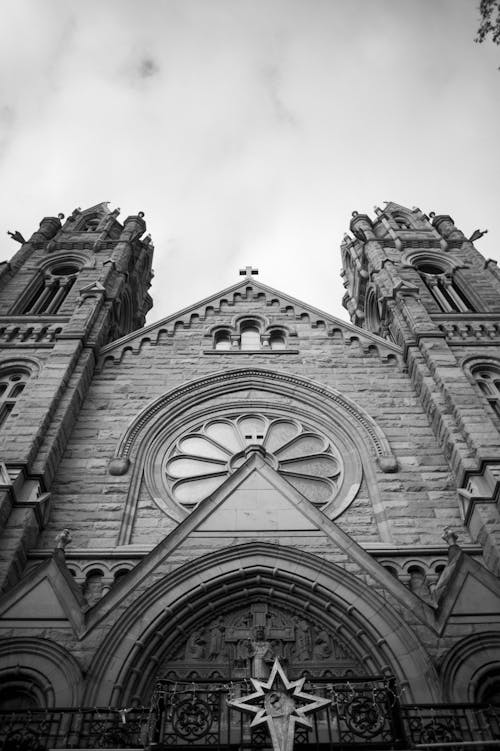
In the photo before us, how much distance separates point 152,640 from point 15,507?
309 cm

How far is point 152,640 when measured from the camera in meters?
7.54

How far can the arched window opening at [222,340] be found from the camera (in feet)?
48.8

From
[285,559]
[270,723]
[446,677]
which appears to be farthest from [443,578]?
[270,723]

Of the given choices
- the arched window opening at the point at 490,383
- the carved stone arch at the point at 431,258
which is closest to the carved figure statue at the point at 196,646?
the arched window opening at the point at 490,383

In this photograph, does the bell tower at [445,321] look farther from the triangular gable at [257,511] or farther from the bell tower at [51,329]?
the bell tower at [51,329]

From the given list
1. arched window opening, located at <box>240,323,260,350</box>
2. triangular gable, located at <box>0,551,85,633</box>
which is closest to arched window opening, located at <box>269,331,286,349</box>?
arched window opening, located at <box>240,323,260,350</box>

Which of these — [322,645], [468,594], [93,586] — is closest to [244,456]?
[93,586]

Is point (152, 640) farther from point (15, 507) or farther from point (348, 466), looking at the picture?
point (348, 466)

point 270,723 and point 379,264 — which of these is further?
point 379,264

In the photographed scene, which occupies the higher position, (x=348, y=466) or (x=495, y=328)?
(x=495, y=328)

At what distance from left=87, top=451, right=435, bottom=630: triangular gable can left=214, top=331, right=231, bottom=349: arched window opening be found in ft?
18.9

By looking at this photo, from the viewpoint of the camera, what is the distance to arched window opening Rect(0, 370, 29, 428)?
12164 mm

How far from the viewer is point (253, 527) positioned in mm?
8523

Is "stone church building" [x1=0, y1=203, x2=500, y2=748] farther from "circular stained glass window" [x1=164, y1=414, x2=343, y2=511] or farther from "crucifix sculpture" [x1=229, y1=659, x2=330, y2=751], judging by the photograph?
"crucifix sculpture" [x1=229, y1=659, x2=330, y2=751]
